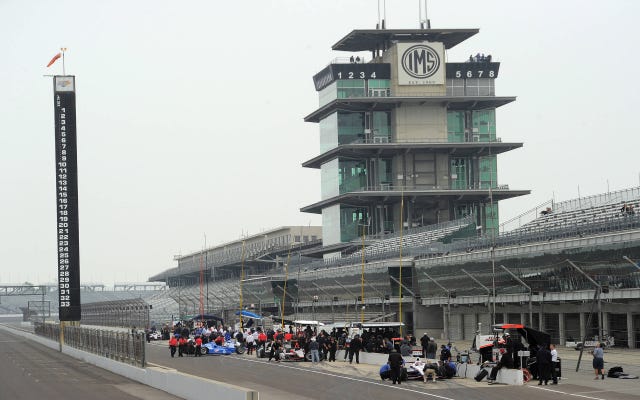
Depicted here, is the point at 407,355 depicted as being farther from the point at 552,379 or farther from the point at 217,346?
the point at 217,346

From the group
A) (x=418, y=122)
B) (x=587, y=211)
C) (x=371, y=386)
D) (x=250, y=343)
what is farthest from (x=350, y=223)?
(x=371, y=386)

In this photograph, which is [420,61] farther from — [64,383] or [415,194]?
[64,383]

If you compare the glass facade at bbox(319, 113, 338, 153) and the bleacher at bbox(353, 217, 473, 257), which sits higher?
the glass facade at bbox(319, 113, 338, 153)

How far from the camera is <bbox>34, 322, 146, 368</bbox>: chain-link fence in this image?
44094 mm

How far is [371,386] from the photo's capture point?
36094 mm

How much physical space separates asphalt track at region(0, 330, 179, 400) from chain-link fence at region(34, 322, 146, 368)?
3.14ft

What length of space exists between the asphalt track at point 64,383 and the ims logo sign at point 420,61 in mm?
59359

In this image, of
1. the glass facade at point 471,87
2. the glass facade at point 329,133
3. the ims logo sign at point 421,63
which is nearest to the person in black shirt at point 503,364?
the ims logo sign at point 421,63

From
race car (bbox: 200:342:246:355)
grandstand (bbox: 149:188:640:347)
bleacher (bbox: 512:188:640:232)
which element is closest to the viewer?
grandstand (bbox: 149:188:640:347)

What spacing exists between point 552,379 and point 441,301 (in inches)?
1515

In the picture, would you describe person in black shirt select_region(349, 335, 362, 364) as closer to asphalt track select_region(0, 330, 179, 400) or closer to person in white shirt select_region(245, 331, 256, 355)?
asphalt track select_region(0, 330, 179, 400)

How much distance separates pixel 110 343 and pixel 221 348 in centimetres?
1137

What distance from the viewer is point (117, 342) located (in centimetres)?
4941

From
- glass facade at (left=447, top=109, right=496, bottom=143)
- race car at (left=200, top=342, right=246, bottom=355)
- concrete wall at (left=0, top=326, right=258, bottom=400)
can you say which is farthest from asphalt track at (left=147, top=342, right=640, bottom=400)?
glass facade at (left=447, top=109, right=496, bottom=143)
